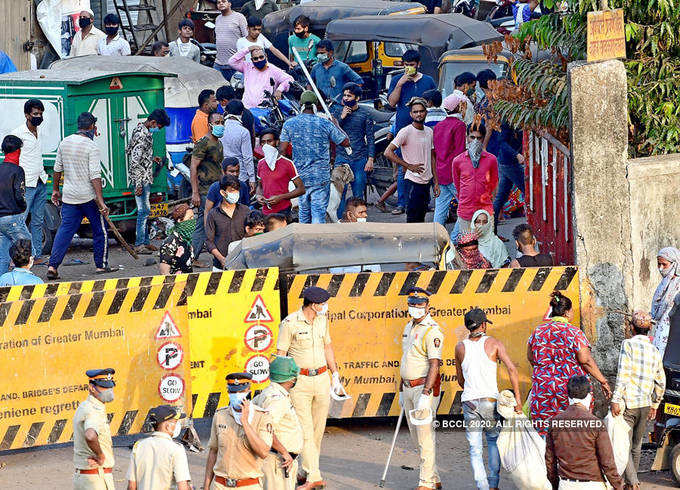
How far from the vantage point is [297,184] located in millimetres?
15836

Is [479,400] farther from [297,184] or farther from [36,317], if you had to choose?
[297,184]

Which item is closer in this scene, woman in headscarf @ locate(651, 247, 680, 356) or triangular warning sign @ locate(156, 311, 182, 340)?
woman in headscarf @ locate(651, 247, 680, 356)

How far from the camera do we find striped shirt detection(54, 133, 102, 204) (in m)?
16.5

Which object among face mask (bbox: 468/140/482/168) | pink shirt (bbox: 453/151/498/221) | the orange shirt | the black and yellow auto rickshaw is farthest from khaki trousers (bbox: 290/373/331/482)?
the black and yellow auto rickshaw

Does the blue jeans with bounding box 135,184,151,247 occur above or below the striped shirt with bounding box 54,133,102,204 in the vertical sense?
below

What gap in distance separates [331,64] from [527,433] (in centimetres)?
1211

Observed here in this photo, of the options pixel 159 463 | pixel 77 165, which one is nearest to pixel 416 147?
pixel 77 165

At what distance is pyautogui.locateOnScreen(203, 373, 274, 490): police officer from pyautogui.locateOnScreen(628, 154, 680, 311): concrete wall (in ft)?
16.9

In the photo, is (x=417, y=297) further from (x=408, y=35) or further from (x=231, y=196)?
(x=408, y=35)

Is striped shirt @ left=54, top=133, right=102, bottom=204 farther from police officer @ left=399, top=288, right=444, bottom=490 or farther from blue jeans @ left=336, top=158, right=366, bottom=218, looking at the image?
police officer @ left=399, top=288, right=444, bottom=490

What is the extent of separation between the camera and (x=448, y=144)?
16.6 m

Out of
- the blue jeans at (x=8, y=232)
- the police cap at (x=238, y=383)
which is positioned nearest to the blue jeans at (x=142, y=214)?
the blue jeans at (x=8, y=232)

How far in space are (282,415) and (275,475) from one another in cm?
43

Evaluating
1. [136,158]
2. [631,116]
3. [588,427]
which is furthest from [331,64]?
[588,427]
